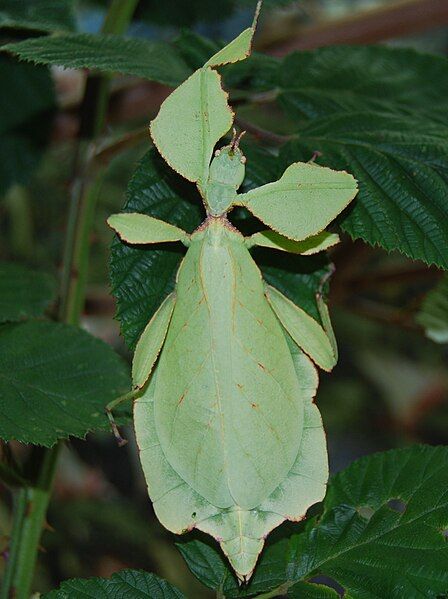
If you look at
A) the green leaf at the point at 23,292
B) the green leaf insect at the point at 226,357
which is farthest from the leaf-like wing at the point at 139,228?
the green leaf at the point at 23,292

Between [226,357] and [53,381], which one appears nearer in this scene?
[226,357]

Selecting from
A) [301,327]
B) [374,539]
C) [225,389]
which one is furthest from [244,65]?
[374,539]

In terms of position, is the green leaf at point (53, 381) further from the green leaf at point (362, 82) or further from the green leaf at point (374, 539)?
the green leaf at point (362, 82)

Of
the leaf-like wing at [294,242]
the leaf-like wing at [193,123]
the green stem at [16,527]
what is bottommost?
the green stem at [16,527]

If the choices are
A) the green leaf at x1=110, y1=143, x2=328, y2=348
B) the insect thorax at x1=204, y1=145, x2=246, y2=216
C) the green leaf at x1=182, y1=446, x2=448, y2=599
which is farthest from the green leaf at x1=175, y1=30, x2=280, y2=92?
the green leaf at x1=182, y1=446, x2=448, y2=599

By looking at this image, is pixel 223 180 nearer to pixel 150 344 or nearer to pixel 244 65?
pixel 150 344

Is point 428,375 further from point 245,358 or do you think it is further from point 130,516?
point 245,358

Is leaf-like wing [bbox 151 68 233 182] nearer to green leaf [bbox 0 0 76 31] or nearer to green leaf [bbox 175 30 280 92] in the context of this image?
green leaf [bbox 175 30 280 92]
